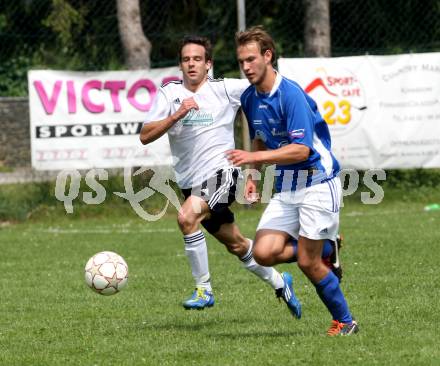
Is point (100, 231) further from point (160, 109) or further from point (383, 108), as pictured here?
point (160, 109)

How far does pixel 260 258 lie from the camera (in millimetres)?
6203

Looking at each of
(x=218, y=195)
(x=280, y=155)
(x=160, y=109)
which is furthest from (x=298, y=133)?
(x=160, y=109)

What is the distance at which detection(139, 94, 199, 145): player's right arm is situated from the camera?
271 inches

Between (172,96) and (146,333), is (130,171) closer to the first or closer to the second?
(172,96)

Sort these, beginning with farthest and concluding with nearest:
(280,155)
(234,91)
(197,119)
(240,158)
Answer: (234,91), (197,119), (280,155), (240,158)

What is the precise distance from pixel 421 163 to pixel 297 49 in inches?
161

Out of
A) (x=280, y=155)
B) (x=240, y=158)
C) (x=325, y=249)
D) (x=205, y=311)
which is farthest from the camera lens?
(x=205, y=311)

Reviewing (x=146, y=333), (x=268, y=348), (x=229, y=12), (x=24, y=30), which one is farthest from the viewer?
(x=229, y=12)

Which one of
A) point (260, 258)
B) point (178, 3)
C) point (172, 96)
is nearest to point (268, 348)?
point (260, 258)

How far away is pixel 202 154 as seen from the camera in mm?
7688

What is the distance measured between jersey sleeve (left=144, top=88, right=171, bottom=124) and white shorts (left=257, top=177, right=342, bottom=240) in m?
1.43

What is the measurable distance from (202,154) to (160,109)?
1.56 ft

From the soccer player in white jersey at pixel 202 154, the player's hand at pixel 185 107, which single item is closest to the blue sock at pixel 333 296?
the soccer player in white jersey at pixel 202 154

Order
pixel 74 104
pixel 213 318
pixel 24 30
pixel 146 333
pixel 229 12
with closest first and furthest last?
1. pixel 146 333
2. pixel 213 318
3. pixel 74 104
4. pixel 24 30
5. pixel 229 12
